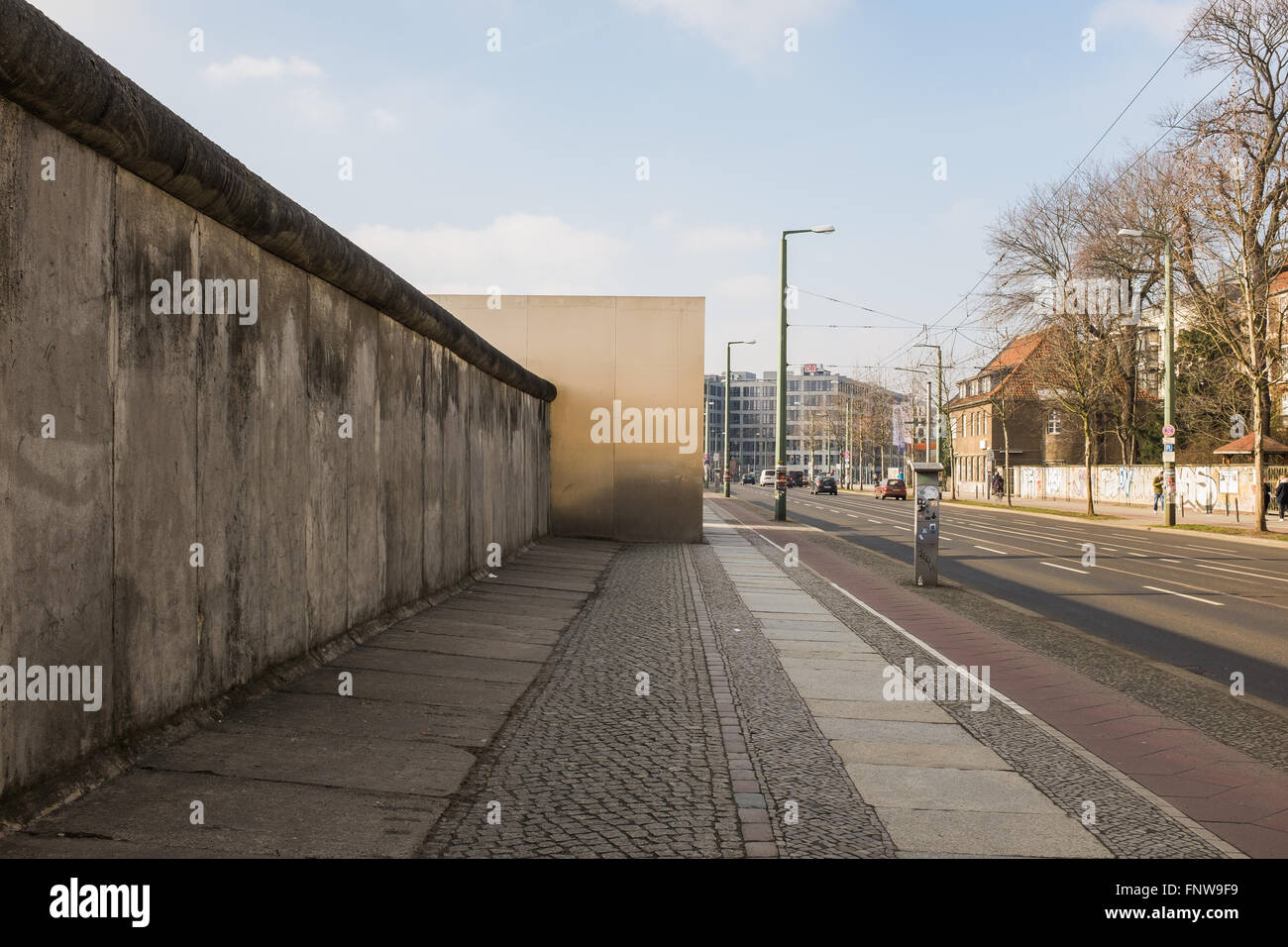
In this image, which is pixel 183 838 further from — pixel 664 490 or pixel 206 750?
pixel 664 490

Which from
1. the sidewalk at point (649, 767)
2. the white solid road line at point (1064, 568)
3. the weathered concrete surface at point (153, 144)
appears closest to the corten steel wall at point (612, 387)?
the white solid road line at point (1064, 568)

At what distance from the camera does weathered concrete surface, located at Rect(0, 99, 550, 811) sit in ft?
13.7

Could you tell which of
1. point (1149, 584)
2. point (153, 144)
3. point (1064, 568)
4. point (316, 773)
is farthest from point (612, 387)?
point (316, 773)

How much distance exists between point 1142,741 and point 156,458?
5821mm

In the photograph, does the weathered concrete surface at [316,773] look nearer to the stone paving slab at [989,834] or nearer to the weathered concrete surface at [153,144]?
the stone paving slab at [989,834]

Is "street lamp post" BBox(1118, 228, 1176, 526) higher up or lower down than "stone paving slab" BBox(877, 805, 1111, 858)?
higher up

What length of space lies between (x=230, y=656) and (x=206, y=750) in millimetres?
1086

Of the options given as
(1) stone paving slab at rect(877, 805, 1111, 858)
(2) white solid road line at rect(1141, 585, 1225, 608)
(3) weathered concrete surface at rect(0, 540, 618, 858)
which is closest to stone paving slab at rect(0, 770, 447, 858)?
(3) weathered concrete surface at rect(0, 540, 618, 858)

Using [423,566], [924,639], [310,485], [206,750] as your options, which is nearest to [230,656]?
[206,750]

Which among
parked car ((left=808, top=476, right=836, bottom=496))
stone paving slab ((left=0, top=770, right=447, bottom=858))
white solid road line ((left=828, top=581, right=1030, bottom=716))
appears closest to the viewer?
stone paving slab ((left=0, top=770, right=447, bottom=858))

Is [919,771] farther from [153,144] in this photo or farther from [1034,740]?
[153,144]

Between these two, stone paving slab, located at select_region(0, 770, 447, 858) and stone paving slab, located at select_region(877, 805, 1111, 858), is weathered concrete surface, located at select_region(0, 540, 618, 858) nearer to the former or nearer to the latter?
stone paving slab, located at select_region(0, 770, 447, 858)

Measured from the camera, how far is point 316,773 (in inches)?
195

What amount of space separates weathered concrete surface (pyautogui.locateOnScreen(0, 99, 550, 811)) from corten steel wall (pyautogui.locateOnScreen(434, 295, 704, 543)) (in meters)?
13.7
